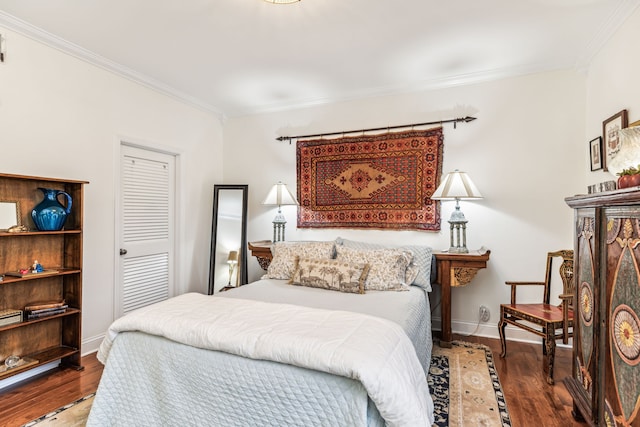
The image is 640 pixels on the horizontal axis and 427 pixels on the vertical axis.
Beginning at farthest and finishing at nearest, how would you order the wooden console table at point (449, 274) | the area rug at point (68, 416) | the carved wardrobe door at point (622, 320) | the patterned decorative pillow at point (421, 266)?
1. the wooden console table at point (449, 274)
2. the patterned decorative pillow at point (421, 266)
3. the area rug at point (68, 416)
4. the carved wardrobe door at point (622, 320)

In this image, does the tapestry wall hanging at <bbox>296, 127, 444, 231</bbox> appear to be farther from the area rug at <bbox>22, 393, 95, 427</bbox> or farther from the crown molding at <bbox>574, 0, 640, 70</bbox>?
the area rug at <bbox>22, 393, 95, 427</bbox>

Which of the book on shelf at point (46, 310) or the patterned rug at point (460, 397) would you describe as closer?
the patterned rug at point (460, 397)

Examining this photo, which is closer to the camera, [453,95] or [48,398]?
Result: [48,398]

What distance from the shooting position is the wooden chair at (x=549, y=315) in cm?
243

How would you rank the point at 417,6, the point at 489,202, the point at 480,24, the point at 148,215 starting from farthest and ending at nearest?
the point at 148,215, the point at 489,202, the point at 480,24, the point at 417,6

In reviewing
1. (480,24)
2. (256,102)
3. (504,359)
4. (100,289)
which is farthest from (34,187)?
(504,359)

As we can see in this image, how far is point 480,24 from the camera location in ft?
7.94

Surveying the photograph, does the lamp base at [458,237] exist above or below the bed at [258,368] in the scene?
above

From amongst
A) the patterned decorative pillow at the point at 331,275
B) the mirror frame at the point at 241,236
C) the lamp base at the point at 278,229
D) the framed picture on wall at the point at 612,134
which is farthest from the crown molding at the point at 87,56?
the framed picture on wall at the point at 612,134

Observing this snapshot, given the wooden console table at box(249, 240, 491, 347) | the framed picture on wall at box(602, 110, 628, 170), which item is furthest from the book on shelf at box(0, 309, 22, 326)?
the framed picture on wall at box(602, 110, 628, 170)

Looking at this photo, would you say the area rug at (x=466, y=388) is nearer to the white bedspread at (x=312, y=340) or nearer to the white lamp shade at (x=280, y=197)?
the white bedspread at (x=312, y=340)

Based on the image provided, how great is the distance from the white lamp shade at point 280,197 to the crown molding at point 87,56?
1442mm

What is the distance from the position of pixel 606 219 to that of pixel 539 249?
1753mm

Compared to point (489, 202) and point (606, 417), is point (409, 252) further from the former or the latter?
point (606, 417)
